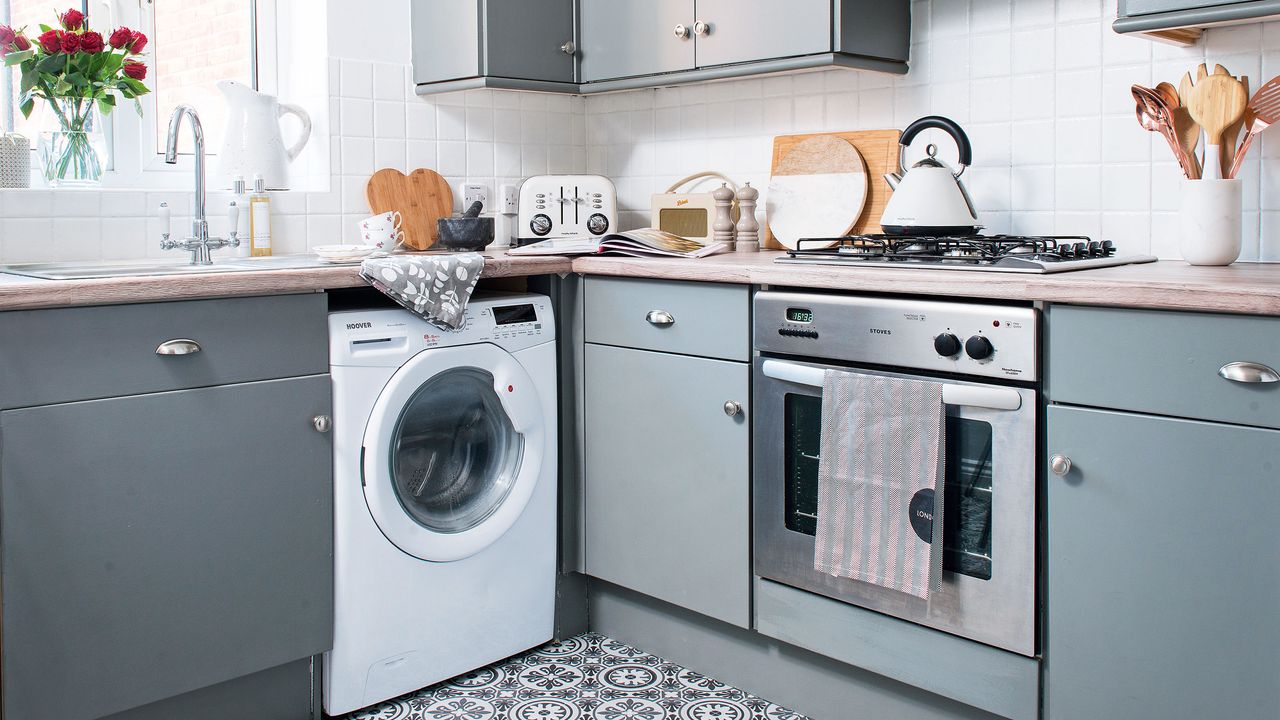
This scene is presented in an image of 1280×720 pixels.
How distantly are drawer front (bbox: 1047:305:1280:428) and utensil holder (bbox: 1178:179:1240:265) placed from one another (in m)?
0.47

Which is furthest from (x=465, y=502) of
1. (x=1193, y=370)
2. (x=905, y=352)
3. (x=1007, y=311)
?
(x=1193, y=370)

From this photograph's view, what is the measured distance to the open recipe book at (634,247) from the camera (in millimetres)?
2516

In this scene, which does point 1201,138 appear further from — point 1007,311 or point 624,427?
point 624,427

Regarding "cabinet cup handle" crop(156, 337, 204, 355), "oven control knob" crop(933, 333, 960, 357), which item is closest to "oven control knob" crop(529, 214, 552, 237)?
"cabinet cup handle" crop(156, 337, 204, 355)

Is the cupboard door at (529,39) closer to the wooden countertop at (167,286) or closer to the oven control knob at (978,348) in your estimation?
the wooden countertop at (167,286)

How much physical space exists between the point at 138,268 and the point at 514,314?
2.60ft

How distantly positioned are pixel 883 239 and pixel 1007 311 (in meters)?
0.57

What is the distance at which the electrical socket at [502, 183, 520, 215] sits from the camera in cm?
311

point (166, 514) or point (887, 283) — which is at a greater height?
point (887, 283)

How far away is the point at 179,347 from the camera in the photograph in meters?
1.95

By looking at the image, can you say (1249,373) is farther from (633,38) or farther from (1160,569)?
(633,38)

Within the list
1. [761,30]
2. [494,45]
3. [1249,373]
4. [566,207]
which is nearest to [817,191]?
[761,30]

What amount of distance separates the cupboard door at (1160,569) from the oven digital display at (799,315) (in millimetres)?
509

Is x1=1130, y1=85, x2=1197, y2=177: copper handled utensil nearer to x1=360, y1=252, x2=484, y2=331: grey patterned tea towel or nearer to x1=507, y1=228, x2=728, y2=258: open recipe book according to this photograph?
x1=507, y1=228, x2=728, y2=258: open recipe book
